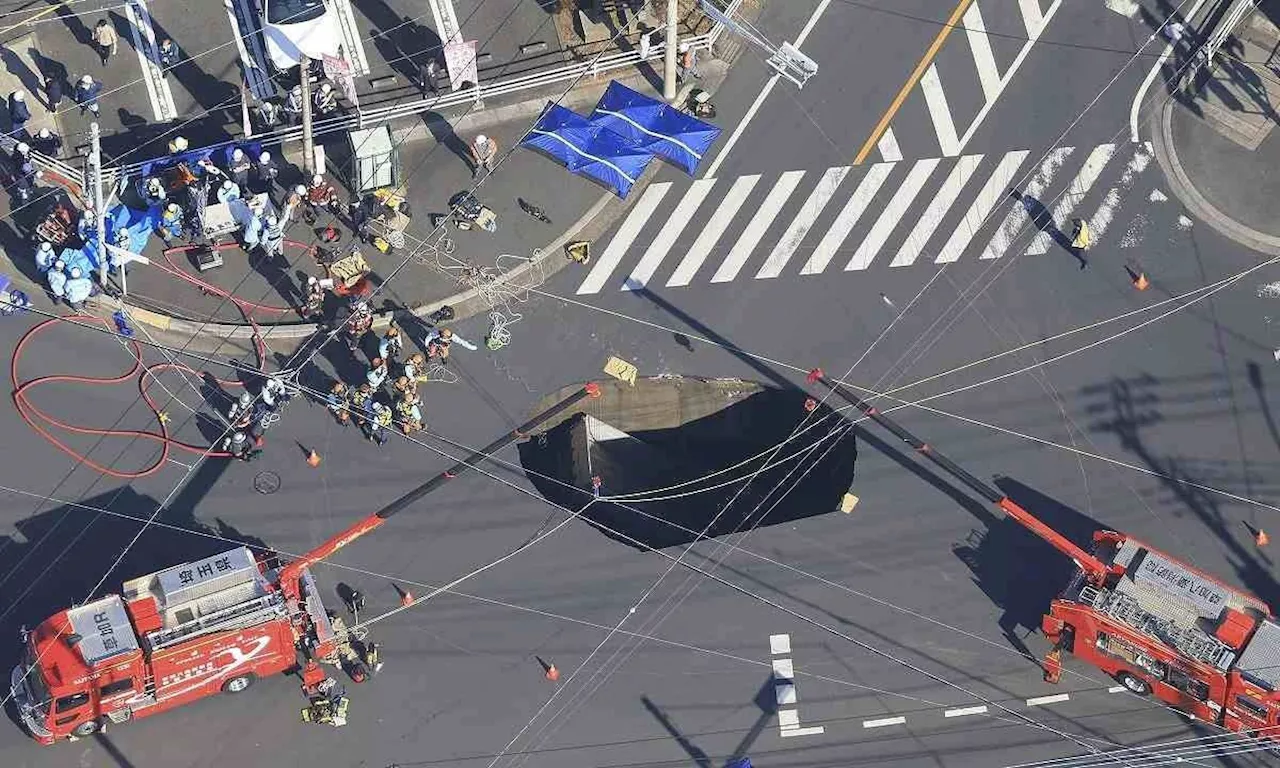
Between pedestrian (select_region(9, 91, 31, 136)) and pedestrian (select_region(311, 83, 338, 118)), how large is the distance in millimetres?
9504

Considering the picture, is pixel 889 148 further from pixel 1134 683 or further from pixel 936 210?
pixel 1134 683

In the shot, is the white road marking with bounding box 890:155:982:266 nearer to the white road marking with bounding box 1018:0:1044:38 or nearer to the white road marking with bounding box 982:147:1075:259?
the white road marking with bounding box 982:147:1075:259

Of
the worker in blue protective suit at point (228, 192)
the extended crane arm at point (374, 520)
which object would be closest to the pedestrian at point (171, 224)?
the worker in blue protective suit at point (228, 192)

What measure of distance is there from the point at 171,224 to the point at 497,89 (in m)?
11.9

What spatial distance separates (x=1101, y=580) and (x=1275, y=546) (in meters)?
7.05

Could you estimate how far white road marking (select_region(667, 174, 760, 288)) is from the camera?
4625cm

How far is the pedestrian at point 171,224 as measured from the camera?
44.5 meters

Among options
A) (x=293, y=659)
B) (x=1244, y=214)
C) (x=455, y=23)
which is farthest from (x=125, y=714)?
(x=1244, y=214)

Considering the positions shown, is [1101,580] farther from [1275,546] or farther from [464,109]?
[464,109]

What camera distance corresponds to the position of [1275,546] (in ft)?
145

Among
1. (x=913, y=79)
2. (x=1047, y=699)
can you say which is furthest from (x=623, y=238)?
(x=1047, y=699)

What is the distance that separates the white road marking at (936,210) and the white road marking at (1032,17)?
545cm

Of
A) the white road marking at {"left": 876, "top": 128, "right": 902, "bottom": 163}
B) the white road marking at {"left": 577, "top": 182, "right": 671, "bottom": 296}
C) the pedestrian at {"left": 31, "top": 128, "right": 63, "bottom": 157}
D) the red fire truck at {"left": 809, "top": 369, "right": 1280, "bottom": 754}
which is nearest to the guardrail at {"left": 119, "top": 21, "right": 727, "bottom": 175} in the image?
the white road marking at {"left": 577, "top": 182, "right": 671, "bottom": 296}

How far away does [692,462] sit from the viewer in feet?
155
